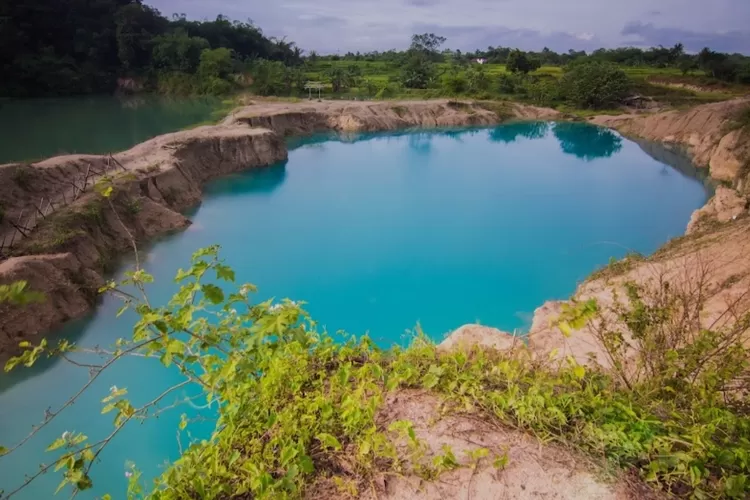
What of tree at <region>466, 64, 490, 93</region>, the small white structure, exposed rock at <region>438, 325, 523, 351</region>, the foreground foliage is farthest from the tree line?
the foreground foliage

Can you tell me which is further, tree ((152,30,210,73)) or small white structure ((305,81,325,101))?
tree ((152,30,210,73))

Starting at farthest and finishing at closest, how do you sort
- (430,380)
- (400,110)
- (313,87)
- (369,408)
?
(313,87) < (400,110) < (430,380) < (369,408)

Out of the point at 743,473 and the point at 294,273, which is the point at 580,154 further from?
the point at 743,473

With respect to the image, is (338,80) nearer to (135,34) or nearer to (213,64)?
(213,64)

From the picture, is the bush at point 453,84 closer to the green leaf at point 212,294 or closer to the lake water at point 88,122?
the lake water at point 88,122

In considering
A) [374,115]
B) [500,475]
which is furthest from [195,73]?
[500,475]

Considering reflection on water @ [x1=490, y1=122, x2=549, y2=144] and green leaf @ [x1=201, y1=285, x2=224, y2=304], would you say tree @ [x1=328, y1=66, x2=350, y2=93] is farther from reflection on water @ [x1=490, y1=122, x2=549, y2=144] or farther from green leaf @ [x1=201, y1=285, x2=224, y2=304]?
green leaf @ [x1=201, y1=285, x2=224, y2=304]

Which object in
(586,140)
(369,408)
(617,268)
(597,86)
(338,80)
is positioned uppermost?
(597,86)

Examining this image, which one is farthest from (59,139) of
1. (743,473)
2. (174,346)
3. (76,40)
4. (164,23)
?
(164,23)
